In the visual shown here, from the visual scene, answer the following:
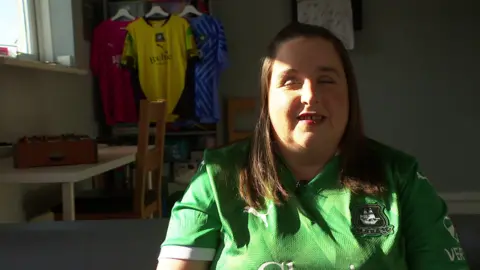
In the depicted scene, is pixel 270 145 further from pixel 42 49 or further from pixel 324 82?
pixel 42 49

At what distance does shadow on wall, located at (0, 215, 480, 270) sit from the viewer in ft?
3.97

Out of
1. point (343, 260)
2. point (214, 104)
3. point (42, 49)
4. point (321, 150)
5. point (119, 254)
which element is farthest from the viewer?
point (214, 104)

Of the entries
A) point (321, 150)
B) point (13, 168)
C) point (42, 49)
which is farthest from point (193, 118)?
point (321, 150)

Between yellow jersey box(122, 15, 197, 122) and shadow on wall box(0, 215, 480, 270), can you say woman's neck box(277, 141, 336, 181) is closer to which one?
shadow on wall box(0, 215, 480, 270)

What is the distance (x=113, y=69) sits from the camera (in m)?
3.77

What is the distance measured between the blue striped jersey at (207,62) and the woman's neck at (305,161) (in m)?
2.72

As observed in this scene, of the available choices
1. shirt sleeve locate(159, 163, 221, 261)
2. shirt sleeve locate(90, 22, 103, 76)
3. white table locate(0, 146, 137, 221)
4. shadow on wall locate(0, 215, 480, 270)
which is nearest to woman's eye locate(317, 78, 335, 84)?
shirt sleeve locate(159, 163, 221, 261)

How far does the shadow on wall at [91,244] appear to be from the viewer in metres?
1.21

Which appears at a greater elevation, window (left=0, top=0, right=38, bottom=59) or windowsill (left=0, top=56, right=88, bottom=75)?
window (left=0, top=0, right=38, bottom=59)

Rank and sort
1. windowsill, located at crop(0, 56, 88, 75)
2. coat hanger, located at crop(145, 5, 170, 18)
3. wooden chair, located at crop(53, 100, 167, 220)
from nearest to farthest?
windowsill, located at crop(0, 56, 88, 75) → wooden chair, located at crop(53, 100, 167, 220) → coat hanger, located at crop(145, 5, 170, 18)

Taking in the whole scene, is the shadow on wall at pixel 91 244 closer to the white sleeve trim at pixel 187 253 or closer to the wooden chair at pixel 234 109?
the white sleeve trim at pixel 187 253

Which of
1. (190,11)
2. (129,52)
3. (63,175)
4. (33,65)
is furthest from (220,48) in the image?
(63,175)

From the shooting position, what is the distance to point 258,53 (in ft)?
14.2

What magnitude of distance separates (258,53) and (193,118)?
88 centimetres
